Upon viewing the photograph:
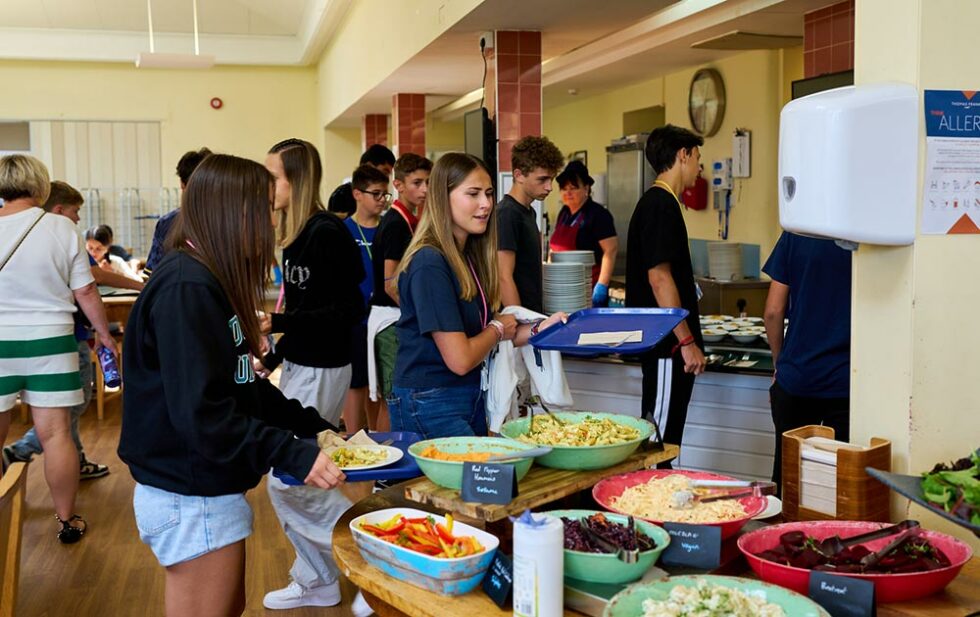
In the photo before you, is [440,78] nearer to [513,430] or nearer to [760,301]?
[760,301]

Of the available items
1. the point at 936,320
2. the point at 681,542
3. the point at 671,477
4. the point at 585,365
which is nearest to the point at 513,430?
the point at 671,477

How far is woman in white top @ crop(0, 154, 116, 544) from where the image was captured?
13.3 ft

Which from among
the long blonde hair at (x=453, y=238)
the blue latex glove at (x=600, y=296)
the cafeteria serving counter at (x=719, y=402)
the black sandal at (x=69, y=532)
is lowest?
the black sandal at (x=69, y=532)

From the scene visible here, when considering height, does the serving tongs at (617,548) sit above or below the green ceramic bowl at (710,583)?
above

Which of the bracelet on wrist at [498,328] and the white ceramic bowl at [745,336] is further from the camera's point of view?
the white ceramic bowl at [745,336]

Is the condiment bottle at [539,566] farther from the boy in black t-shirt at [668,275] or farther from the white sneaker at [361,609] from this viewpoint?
the boy in black t-shirt at [668,275]

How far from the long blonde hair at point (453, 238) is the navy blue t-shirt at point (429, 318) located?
1.3 inches

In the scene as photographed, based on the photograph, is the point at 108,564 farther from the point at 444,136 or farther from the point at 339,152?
the point at 444,136

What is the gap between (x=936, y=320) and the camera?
6.72 ft

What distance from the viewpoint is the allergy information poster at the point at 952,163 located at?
6.58 ft

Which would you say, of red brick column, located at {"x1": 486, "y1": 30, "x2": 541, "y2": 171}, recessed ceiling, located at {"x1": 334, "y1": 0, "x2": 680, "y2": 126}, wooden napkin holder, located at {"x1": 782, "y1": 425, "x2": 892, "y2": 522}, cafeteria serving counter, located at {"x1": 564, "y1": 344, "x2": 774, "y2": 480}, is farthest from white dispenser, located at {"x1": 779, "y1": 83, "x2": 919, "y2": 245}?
red brick column, located at {"x1": 486, "y1": 30, "x2": 541, "y2": 171}

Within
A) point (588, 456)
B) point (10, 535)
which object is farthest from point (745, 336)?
point (10, 535)

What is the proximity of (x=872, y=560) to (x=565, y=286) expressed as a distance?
340 centimetres

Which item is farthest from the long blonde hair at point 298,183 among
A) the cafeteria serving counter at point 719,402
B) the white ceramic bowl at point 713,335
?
the white ceramic bowl at point 713,335
